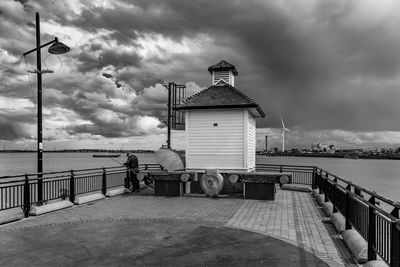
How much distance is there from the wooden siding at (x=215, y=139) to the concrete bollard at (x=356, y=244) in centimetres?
876

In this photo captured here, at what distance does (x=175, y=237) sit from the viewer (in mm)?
8234

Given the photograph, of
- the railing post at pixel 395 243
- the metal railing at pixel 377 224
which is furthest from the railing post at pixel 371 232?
the railing post at pixel 395 243

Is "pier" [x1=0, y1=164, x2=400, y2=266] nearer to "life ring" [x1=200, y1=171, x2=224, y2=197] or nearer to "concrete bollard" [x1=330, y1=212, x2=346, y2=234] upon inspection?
"concrete bollard" [x1=330, y1=212, x2=346, y2=234]

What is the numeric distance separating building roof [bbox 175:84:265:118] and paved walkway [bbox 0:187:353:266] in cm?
565

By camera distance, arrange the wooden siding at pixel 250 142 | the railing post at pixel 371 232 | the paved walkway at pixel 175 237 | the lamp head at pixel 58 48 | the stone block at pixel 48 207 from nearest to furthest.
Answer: the railing post at pixel 371 232
the paved walkway at pixel 175 237
the stone block at pixel 48 207
the lamp head at pixel 58 48
the wooden siding at pixel 250 142

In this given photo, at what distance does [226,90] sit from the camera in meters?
18.3

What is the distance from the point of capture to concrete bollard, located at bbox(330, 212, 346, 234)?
870cm

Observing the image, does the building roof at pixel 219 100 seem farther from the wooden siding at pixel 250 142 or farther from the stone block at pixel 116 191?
the stone block at pixel 116 191

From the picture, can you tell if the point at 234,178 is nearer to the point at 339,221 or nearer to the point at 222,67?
the point at 339,221

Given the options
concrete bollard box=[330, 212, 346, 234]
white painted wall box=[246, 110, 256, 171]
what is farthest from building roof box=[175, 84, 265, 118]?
concrete bollard box=[330, 212, 346, 234]

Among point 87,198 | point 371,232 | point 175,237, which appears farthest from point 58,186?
point 371,232

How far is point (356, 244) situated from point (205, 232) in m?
3.61

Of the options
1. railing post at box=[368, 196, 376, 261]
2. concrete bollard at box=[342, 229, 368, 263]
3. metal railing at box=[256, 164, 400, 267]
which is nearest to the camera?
metal railing at box=[256, 164, 400, 267]

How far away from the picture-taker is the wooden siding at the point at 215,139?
16609mm
